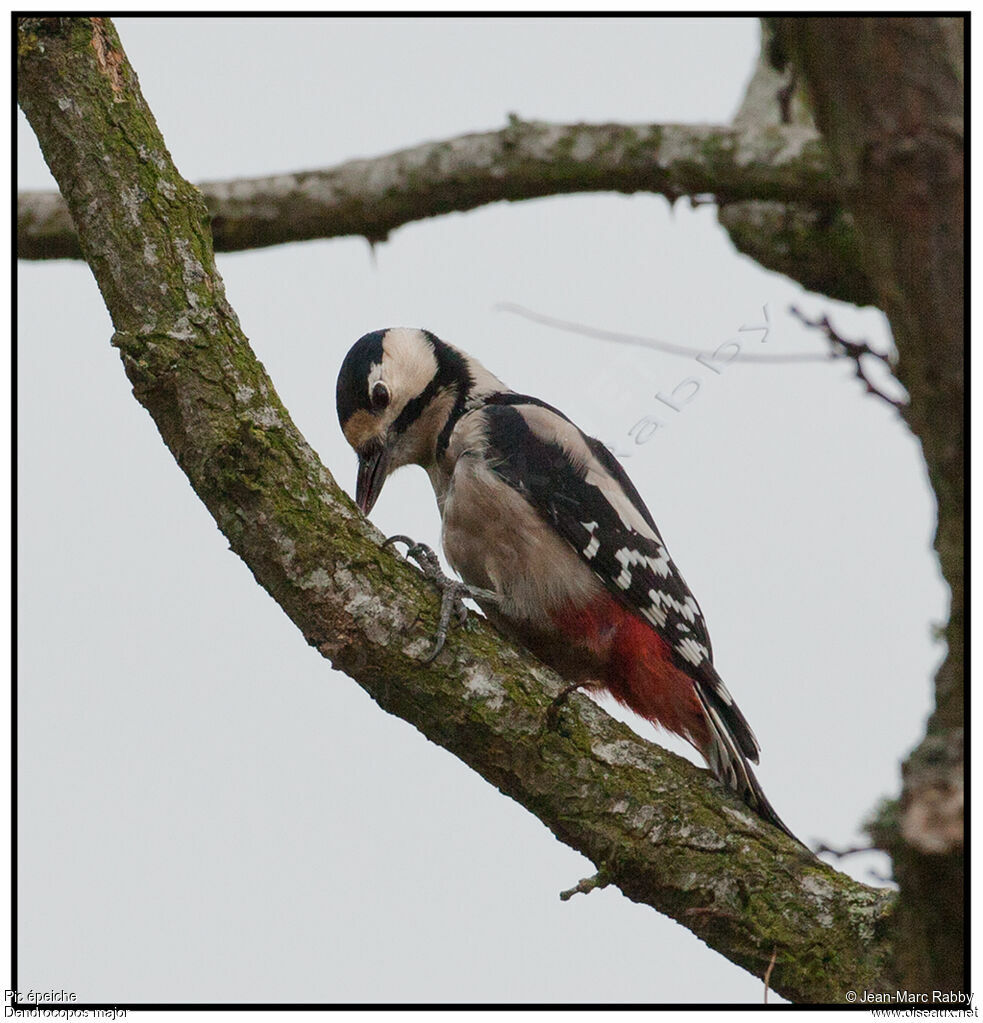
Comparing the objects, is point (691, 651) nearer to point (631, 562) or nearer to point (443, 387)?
point (631, 562)

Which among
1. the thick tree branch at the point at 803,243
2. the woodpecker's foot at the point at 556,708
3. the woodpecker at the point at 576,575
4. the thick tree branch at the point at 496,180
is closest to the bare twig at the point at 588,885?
the woodpecker's foot at the point at 556,708

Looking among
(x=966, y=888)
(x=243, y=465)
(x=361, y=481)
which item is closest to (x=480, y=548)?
(x=361, y=481)

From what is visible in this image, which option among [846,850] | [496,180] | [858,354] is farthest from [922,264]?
[496,180]

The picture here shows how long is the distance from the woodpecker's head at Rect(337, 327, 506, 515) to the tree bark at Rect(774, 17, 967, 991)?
287 cm

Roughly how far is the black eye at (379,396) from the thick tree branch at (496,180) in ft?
4.33

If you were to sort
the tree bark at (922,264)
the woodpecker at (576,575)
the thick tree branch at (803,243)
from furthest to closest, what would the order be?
the thick tree branch at (803,243)
the woodpecker at (576,575)
the tree bark at (922,264)

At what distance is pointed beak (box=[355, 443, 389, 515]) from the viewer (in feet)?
15.0

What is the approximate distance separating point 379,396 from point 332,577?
5.41 feet

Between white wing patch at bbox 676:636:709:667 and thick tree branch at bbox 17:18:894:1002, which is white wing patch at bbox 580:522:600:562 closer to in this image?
white wing patch at bbox 676:636:709:667

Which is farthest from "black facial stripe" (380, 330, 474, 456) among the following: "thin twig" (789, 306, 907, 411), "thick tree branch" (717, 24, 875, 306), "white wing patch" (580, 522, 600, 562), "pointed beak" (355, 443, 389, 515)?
"thin twig" (789, 306, 907, 411)

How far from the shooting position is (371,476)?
4.60m

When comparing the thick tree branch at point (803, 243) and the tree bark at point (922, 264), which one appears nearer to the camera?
the tree bark at point (922, 264)

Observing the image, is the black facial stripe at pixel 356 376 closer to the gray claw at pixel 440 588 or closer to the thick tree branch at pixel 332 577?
the gray claw at pixel 440 588

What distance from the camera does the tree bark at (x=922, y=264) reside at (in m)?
1.73
